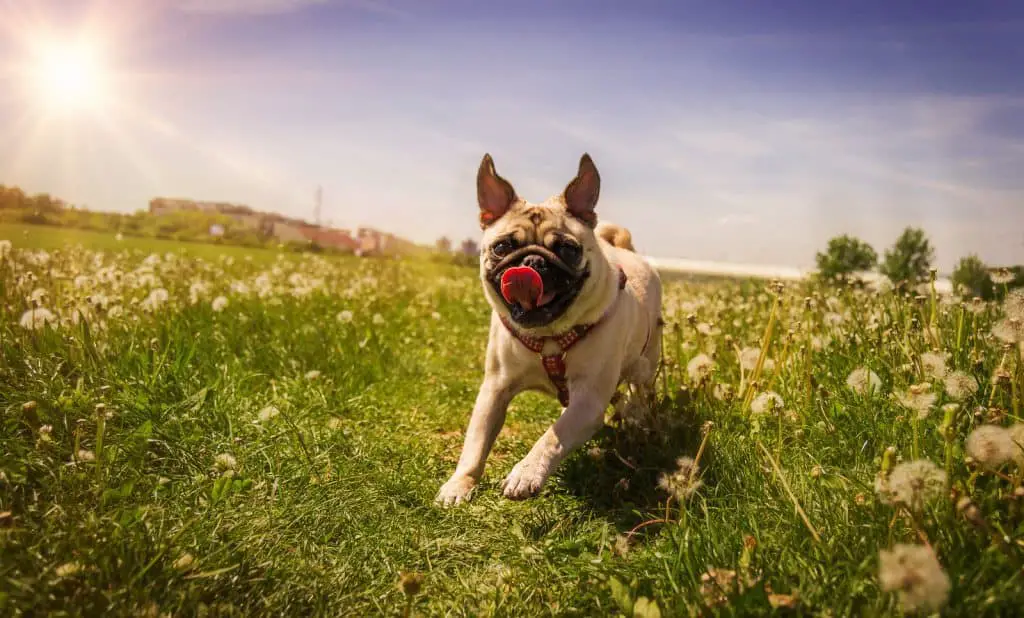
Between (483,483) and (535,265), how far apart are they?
4.55 feet

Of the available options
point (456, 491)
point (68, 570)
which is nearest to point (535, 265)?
point (456, 491)

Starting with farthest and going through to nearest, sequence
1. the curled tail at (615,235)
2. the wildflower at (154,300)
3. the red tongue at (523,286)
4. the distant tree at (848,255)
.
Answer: the distant tree at (848,255) < the curled tail at (615,235) < the wildflower at (154,300) < the red tongue at (523,286)

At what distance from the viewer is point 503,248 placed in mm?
3658

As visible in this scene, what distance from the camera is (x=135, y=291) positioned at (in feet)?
20.8

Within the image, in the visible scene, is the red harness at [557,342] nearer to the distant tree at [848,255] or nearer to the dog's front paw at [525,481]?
the dog's front paw at [525,481]

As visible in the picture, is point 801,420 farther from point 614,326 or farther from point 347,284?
point 347,284

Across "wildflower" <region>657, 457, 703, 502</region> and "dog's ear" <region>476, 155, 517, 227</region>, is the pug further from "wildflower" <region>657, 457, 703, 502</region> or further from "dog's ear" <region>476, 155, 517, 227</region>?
"wildflower" <region>657, 457, 703, 502</region>

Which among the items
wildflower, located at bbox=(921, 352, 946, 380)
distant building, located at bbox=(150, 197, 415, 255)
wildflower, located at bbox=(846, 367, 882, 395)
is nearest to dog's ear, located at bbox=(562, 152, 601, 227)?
wildflower, located at bbox=(846, 367, 882, 395)

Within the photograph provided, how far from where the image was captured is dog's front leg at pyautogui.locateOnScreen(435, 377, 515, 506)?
3.42 m

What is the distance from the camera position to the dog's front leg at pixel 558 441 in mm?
3150

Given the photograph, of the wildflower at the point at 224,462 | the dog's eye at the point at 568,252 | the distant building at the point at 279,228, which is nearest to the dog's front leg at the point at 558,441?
the dog's eye at the point at 568,252

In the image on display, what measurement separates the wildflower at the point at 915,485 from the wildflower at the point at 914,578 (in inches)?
12.3

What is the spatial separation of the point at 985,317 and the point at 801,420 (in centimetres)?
179

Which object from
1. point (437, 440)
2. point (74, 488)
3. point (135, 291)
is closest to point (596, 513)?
point (437, 440)
